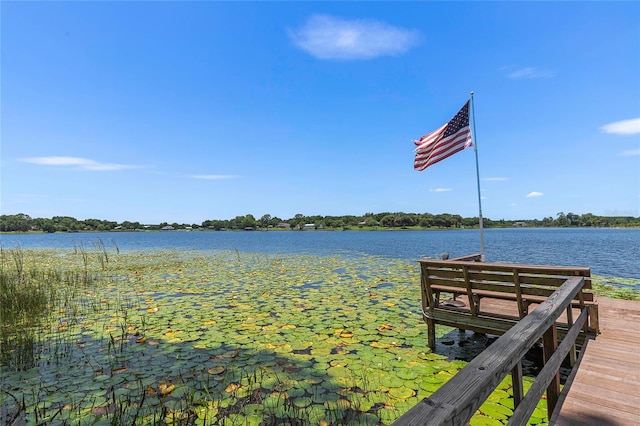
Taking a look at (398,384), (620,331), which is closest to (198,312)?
(398,384)

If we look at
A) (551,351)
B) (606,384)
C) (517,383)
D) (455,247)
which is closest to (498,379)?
(517,383)

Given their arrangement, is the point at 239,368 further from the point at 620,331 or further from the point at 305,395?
the point at 620,331

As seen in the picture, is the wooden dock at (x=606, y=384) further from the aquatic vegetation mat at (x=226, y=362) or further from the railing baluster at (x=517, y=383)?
the railing baluster at (x=517, y=383)

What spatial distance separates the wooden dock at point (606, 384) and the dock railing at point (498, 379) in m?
0.22

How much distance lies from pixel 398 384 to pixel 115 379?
4098 millimetres

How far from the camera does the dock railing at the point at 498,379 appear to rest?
1310mm

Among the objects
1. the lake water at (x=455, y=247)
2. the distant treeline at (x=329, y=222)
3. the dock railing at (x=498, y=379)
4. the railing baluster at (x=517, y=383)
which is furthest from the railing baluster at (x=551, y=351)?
the distant treeline at (x=329, y=222)

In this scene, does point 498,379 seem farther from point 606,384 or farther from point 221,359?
point 221,359

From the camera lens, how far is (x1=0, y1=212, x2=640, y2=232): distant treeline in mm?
115000

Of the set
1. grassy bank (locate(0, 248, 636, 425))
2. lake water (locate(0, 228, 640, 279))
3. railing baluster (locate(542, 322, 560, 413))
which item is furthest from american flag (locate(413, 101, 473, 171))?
lake water (locate(0, 228, 640, 279))

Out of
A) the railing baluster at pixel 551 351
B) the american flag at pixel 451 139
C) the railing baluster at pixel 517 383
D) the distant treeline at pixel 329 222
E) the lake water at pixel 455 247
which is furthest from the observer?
the distant treeline at pixel 329 222

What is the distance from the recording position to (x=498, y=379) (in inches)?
69.3

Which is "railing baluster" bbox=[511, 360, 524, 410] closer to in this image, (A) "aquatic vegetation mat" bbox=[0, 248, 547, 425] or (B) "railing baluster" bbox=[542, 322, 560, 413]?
(B) "railing baluster" bbox=[542, 322, 560, 413]

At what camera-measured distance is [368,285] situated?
40.8 feet
